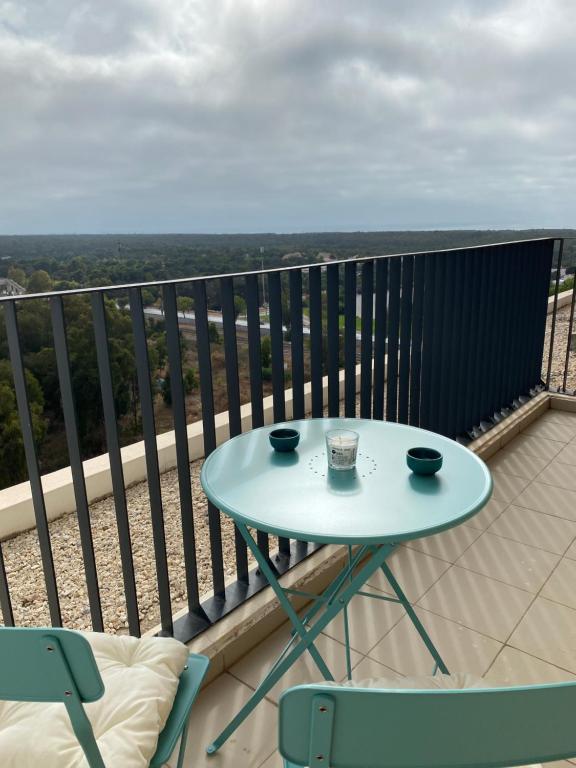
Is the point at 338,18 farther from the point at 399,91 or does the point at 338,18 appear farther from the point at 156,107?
the point at 156,107

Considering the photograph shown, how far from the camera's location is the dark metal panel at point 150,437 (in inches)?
65.2

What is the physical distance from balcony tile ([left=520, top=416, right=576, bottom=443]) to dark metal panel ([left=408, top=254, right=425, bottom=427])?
1460 millimetres

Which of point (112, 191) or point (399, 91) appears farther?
point (112, 191)

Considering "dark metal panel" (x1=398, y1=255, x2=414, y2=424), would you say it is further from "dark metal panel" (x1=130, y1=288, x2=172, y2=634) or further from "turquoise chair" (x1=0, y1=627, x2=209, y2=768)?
"turquoise chair" (x1=0, y1=627, x2=209, y2=768)

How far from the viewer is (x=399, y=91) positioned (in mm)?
32156

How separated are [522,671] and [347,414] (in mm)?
1282

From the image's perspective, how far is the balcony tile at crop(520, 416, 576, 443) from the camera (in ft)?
13.6

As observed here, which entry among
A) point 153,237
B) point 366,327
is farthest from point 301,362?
point 153,237

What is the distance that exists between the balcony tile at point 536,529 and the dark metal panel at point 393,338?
0.84 meters

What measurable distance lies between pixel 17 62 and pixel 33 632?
32.1 m

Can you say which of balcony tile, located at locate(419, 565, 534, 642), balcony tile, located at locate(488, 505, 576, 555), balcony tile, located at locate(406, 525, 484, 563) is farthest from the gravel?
balcony tile, located at locate(488, 505, 576, 555)

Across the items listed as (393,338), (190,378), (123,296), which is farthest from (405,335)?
(190,378)

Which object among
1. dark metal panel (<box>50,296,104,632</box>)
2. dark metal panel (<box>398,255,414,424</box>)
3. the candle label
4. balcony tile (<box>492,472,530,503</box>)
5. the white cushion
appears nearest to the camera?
the white cushion

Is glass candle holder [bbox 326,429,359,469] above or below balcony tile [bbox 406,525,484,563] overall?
above
